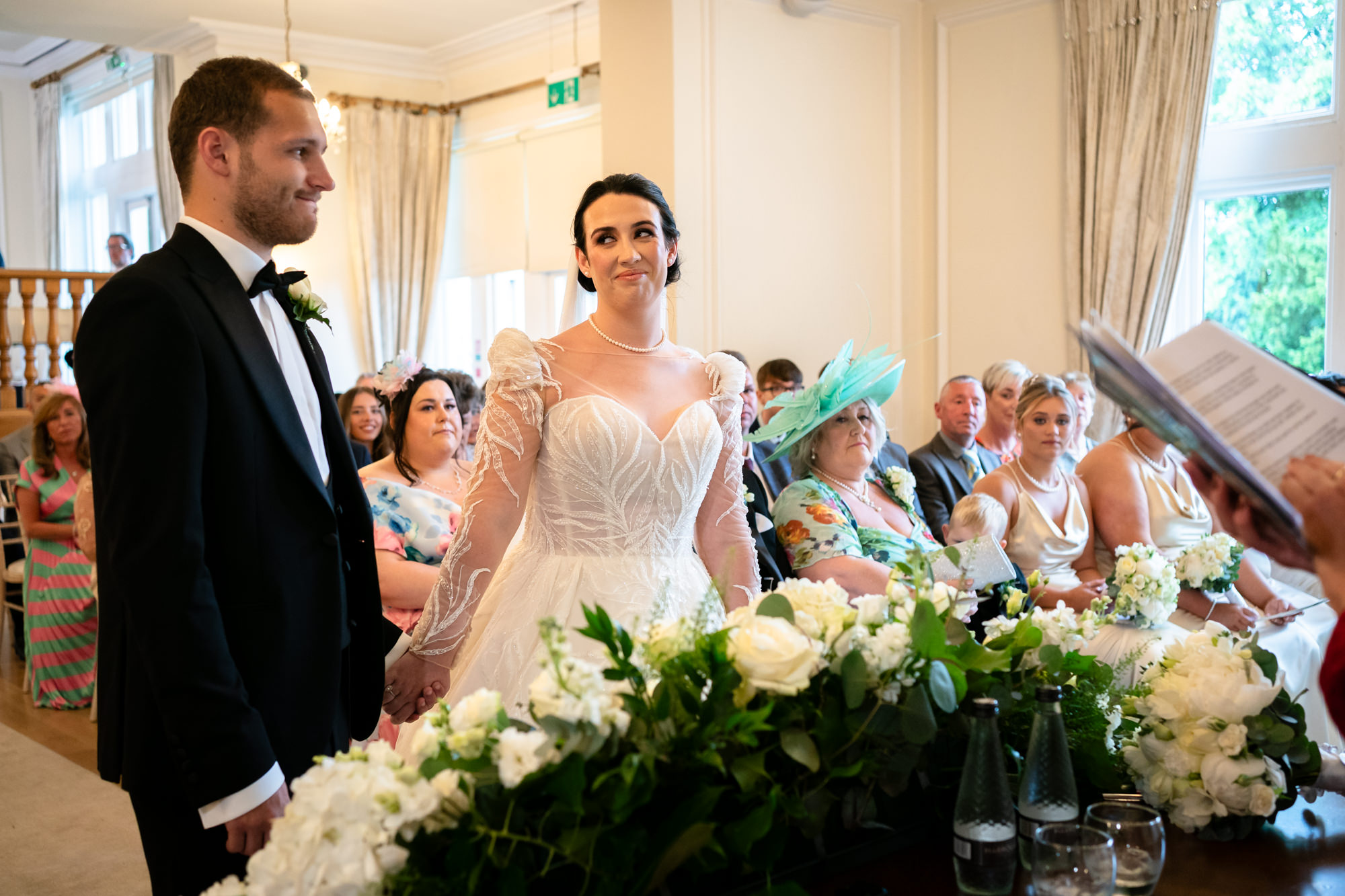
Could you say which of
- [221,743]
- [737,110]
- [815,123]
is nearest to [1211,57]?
[815,123]

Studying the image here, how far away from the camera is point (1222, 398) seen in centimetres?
133

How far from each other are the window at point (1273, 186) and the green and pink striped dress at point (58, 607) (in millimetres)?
6082

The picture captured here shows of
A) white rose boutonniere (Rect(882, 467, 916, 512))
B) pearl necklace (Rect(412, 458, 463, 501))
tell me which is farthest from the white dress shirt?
white rose boutonniere (Rect(882, 467, 916, 512))

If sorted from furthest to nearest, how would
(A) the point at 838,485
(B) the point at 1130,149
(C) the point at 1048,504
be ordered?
(B) the point at 1130,149 → (C) the point at 1048,504 → (A) the point at 838,485

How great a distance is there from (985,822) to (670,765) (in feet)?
1.27

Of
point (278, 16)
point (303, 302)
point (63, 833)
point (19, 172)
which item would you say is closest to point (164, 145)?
point (278, 16)

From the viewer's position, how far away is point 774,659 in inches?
48.2

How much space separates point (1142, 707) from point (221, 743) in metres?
1.30

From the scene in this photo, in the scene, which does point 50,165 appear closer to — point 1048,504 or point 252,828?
point 1048,504

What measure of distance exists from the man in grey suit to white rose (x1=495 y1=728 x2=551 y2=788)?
13.2 feet

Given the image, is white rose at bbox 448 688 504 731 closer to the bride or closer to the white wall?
the bride

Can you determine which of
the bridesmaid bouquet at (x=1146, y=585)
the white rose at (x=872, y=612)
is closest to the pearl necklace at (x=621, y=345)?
the white rose at (x=872, y=612)

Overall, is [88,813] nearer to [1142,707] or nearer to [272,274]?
[272,274]

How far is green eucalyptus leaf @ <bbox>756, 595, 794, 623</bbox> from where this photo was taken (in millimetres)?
1330
